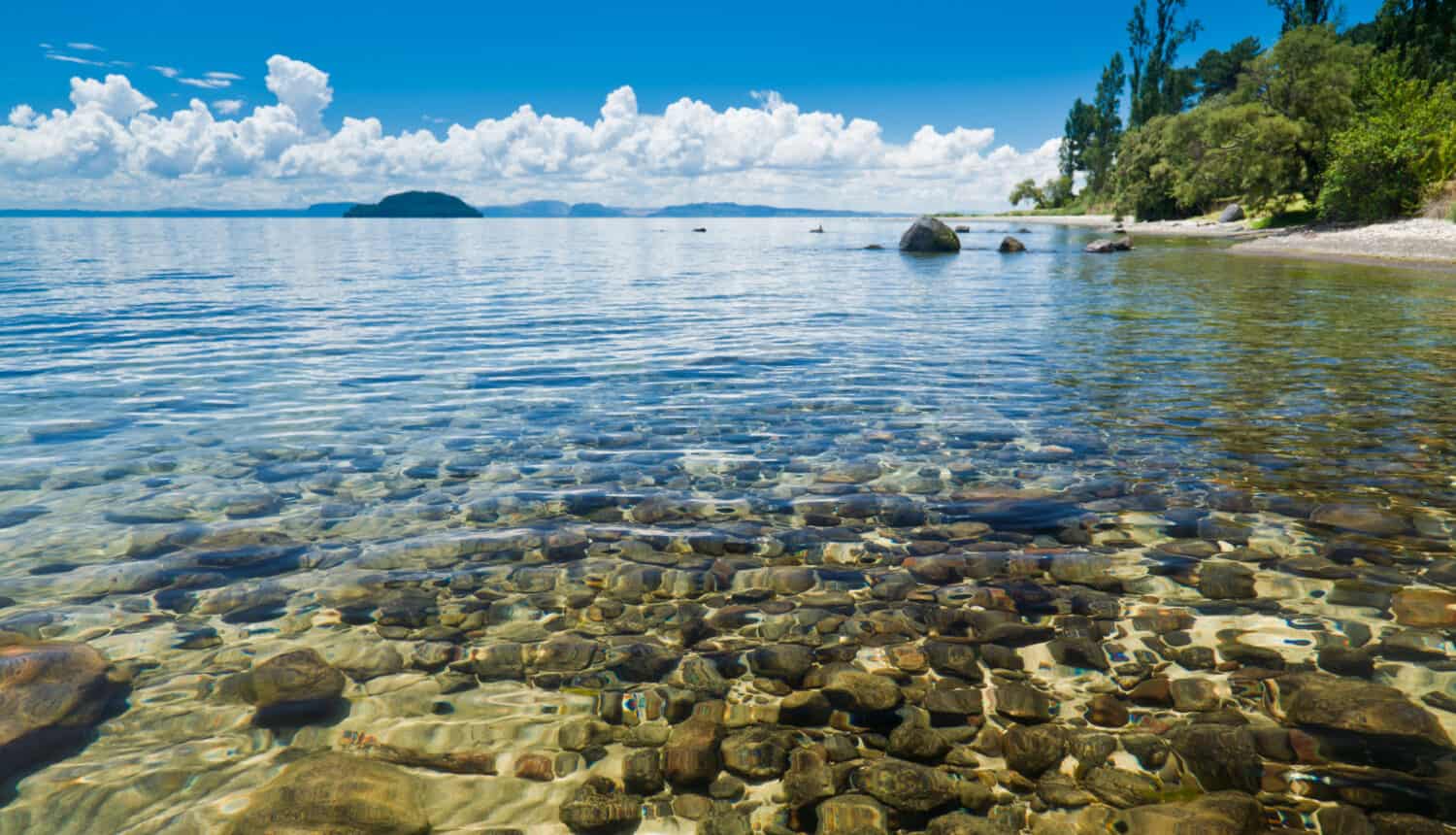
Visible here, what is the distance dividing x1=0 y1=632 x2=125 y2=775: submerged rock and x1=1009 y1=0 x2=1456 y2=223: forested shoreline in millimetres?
58892

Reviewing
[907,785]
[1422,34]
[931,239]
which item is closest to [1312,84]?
[1422,34]

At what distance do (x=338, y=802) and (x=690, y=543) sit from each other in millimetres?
3519

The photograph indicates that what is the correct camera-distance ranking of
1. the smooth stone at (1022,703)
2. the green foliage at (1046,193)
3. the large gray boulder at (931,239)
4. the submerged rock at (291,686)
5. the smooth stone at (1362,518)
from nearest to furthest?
the smooth stone at (1022,703) → the submerged rock at (291,686) → the smooth stone at (1362,518) → the large gray boulder at (931,239) → the green foliage at (1046,193)

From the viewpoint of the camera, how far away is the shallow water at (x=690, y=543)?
4.05 m

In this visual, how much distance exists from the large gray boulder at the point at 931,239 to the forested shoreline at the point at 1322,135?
2480 cm

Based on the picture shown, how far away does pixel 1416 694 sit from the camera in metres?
4.27

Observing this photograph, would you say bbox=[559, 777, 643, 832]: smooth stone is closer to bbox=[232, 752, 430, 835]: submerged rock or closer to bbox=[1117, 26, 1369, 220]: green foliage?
bbox=[232, 752, 430, 835]: submerged rock

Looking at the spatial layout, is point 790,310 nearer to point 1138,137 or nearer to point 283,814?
point 283,814

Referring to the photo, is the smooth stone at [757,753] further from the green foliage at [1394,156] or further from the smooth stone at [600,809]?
the green foliage at [1394,156]

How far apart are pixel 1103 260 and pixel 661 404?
4260 centimetres

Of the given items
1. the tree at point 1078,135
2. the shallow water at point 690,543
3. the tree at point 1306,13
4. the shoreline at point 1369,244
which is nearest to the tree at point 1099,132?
the tree at point 1078,135

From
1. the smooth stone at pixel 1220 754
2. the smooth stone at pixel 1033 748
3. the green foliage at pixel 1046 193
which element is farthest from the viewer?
the green foliage at pixel 1046 193

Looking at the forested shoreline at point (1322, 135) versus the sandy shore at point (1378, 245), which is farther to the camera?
the forested shoreline at point (1322, 135)

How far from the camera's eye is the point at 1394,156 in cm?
4700
